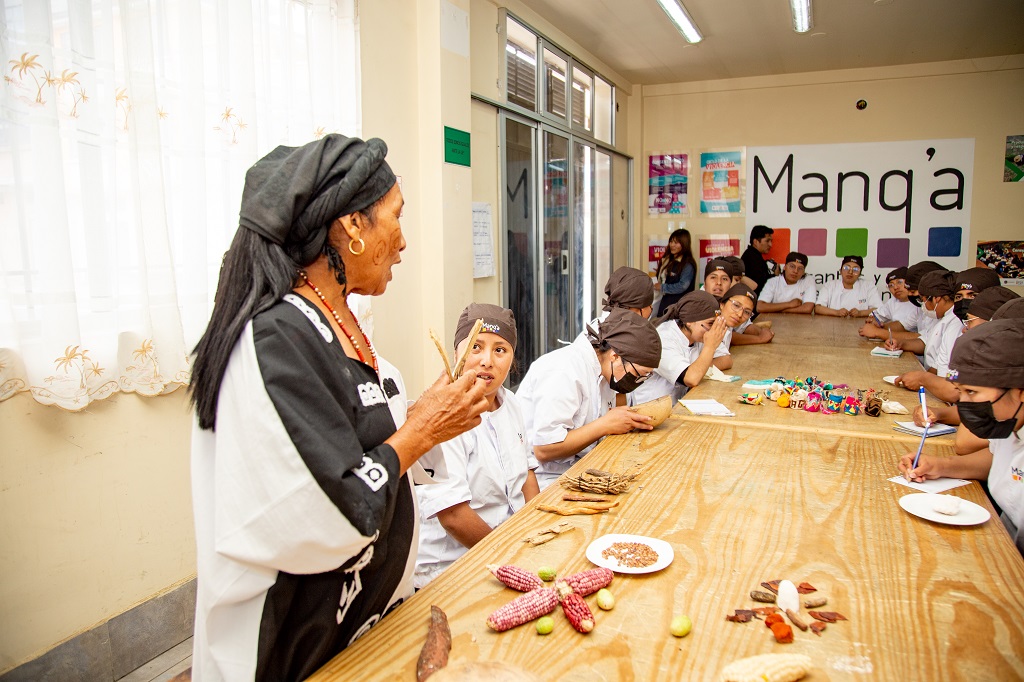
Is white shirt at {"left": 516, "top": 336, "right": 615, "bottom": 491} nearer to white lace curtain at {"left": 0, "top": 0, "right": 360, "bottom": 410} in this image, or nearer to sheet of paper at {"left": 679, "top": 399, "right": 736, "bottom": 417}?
sheet of paper at {"left": 679, "top": 399, "right": 736, "bottom": 417}

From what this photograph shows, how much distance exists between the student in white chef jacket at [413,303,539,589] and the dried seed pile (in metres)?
0.47

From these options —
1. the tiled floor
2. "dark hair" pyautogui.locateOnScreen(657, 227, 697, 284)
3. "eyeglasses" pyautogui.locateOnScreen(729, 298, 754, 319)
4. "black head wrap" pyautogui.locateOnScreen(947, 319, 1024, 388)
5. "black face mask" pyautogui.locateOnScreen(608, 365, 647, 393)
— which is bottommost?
the tiled floor

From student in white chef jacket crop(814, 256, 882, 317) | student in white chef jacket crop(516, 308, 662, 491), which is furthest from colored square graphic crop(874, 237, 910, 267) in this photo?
student in white chef jacket crop(516, 308, 662, 491)

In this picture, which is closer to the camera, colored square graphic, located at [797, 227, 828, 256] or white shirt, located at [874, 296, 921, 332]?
white shirt, located at [874, 296, 921, 332]

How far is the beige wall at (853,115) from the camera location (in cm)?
738

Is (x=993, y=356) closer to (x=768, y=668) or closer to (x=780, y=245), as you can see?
(x=768, y=668)

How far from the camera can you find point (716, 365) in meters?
4.30

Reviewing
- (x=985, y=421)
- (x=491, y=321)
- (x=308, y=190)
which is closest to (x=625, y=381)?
(x=491, y=321)

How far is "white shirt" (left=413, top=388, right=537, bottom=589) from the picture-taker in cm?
196

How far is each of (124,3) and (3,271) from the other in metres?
0.98

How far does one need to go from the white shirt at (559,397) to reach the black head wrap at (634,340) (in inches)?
4.7

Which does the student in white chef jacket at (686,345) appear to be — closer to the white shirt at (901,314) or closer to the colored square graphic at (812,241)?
the white shirt at (901,314)

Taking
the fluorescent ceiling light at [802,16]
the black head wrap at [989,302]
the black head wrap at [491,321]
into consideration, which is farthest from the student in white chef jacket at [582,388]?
the fluorescent ceiling light at [802,16]

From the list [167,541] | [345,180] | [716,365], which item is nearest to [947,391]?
[716,365]
